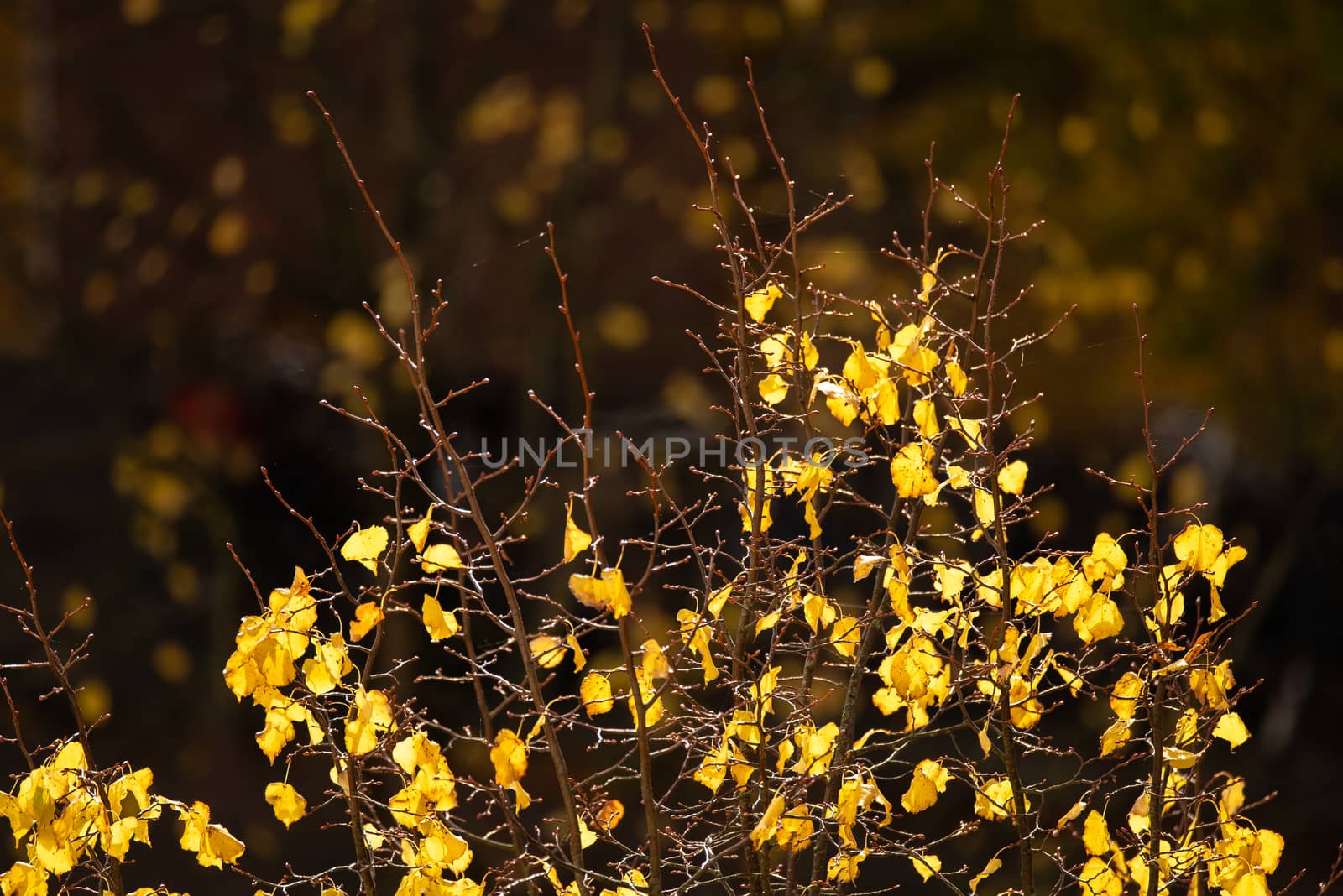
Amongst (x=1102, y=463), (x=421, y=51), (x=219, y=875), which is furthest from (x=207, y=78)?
(x=1102, y=463)

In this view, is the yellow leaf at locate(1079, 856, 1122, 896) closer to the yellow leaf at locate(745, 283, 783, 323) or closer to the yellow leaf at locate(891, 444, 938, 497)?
the yellow leaf at locate(891, 444, 938, 497)

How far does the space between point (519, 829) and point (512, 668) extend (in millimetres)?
1685

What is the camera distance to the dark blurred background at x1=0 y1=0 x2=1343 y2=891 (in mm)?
3393

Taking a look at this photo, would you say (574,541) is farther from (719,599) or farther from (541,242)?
(541,242)

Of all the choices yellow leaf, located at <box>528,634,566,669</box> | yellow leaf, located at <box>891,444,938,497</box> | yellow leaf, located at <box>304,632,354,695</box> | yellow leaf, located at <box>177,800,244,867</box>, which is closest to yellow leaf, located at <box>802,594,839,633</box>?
yellow leaf, located at <box>891,444,938,497</box>

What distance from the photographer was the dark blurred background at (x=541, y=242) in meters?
3.39

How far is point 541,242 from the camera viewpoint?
3.35 metres

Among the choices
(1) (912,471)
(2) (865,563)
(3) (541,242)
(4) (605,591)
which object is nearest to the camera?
(4) (605,591)

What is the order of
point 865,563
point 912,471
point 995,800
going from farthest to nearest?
point 995,800 < point 912,471 < point 865,563

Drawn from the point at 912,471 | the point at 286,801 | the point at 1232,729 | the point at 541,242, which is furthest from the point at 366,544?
the point at 541,242

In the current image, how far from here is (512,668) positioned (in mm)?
3297

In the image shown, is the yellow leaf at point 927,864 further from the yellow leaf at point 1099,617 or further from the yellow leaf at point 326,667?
the yellow leaf at point 326,667

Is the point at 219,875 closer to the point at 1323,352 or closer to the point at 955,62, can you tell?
the point at 955,62

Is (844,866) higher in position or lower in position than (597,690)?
lower
